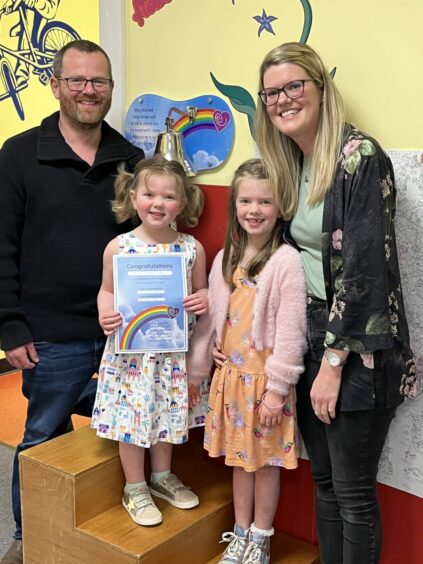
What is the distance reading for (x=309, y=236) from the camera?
2.01 meters

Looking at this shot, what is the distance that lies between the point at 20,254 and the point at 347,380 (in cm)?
128

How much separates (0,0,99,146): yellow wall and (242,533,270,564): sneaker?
2941 millimetres

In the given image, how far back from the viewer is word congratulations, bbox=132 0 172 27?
257cm

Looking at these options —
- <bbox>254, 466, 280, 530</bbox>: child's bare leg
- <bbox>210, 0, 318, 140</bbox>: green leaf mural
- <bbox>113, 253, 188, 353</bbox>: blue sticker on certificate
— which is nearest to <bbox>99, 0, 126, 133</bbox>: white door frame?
Result: <bbox>210, 0, 318, 140</bbox>: green leaf mural

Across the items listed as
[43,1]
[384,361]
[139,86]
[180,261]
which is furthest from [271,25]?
[43,1]

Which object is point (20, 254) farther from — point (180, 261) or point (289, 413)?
point (289, 413)

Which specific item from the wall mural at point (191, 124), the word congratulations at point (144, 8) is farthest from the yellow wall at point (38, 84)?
the wall mural at point (191, 124)

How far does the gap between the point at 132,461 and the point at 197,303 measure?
574mm

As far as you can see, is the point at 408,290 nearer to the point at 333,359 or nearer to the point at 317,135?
the point at 333,359

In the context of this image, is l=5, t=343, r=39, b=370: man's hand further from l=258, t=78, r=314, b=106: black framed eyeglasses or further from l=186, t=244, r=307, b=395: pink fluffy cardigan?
l=258, t=78, r=314, b=106: black framed eyeglasses

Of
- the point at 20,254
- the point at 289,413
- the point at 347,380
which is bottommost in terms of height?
the point at 289,413

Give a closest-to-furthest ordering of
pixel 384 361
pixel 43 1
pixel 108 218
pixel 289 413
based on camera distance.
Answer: pixel 384 361 < pixel 289 413 < pixel 108 218 < pixel 43 1

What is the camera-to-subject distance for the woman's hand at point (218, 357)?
2262 millimetres

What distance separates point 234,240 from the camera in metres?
2.26
